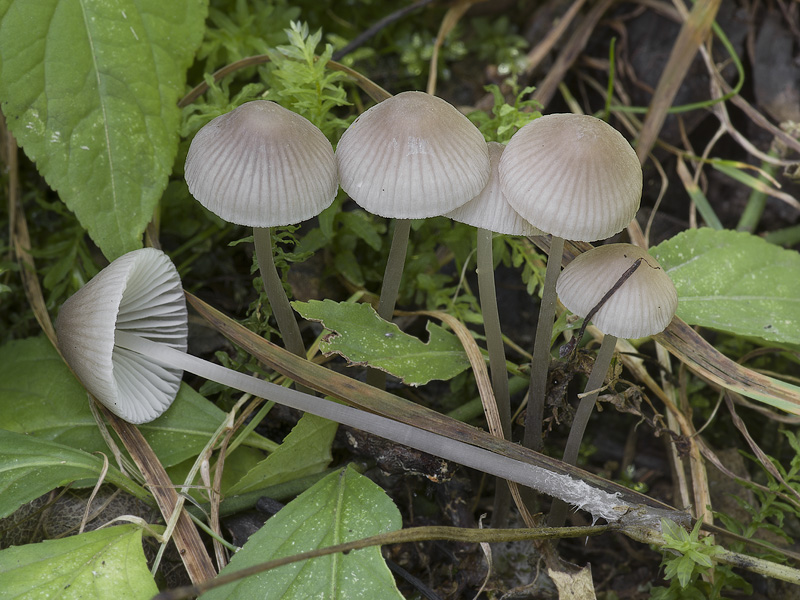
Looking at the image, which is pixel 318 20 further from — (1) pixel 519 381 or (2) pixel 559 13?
(1) pixel 519 381

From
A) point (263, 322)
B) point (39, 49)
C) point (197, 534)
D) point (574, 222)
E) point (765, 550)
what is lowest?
point (765, 550)

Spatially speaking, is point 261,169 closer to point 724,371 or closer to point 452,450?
point 452,450

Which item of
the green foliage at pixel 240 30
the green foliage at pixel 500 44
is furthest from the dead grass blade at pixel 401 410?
the green foliage at pixel 500 44

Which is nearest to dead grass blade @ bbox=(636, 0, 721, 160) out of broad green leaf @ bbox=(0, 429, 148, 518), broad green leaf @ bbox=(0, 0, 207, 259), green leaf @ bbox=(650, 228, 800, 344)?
green leaf @ bbox=(650, 228, 800, 344)

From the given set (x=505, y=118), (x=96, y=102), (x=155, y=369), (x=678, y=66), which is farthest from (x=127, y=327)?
(x=678, y=66)

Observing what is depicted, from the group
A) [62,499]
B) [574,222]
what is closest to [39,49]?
[62,499]

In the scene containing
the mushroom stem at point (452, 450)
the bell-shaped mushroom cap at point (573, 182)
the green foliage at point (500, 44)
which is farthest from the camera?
the green foliage at point (500, 44)

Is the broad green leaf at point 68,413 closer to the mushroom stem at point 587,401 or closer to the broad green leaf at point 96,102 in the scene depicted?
the broad green leaf at point 96,102
